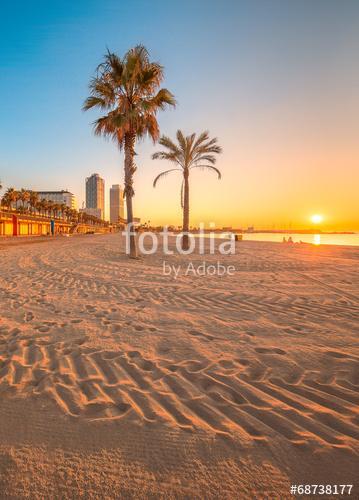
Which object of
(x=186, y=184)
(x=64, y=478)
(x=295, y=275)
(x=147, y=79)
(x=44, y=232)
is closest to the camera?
(x=64, y=478)

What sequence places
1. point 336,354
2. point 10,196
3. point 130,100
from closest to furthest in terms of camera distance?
point 336,354 → point 130,100 → point 10,196

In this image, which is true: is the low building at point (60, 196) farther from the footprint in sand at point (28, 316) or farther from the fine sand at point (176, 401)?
the fine sand at point (176, 401)

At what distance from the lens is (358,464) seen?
5.97ft

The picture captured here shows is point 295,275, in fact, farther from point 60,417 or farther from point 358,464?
point 60,417

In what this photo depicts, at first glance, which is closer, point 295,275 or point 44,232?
point 295,275

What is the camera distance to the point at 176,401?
8.23 ft

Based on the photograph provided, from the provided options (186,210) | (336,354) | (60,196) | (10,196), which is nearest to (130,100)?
(186,210)

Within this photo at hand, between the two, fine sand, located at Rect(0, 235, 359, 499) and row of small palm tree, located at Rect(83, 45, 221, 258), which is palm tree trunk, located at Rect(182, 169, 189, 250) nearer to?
row of small palm tree, located at Rect(83, 45, 221, 258)

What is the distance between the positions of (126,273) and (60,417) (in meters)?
7.92

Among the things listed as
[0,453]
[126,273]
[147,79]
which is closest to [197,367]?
[0,453]

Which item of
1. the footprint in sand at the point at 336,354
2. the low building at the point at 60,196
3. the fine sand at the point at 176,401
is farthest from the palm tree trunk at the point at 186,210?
the low building at the point at 60,196

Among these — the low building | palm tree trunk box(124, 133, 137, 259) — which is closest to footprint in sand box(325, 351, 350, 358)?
palm tree trunk box(124, 133, 137, 259)

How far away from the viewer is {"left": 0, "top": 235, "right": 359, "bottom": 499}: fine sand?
174 centimetres

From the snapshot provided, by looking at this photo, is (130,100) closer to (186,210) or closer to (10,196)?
(186,210)
